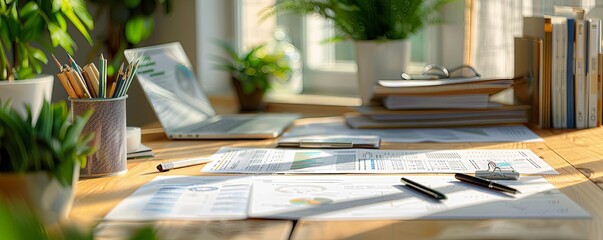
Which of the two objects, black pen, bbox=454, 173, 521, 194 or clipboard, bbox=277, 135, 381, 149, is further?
clipboard, bbox=277, 135, 381, 149

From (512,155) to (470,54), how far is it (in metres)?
0.85

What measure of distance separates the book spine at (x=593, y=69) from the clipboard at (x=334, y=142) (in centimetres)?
52

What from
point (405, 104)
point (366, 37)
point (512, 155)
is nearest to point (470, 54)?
point (366, 37)

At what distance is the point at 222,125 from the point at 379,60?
482 millimetres

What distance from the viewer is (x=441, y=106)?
1981 mm

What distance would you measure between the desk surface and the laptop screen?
3.8 inches

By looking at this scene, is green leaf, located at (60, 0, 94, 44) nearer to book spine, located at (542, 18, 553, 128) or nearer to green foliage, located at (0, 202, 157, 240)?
book spine, located at (542, 18, 553, 128)

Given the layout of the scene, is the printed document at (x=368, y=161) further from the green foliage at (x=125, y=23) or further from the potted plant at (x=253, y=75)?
the green foliage at (x=125, y=23)

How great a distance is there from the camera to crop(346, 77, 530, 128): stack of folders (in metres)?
1.95

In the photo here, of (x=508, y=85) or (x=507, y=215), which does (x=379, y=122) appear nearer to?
(x=508, y=85)

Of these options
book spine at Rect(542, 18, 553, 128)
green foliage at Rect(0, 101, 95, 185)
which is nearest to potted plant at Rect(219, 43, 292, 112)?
book spine at Rect(542, 18, 553, 128)

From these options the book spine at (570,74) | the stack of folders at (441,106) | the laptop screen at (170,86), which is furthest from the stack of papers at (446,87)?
the laptop screen at (170,86)

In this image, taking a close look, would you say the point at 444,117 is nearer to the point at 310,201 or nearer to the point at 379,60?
the point at 379,60

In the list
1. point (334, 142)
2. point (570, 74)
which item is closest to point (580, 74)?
point (570, 74)
